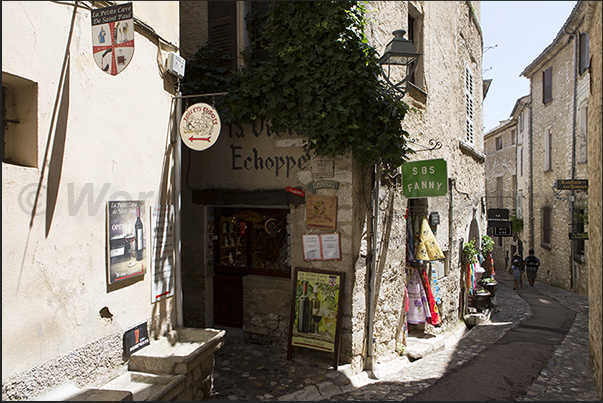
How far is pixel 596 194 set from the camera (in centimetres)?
484

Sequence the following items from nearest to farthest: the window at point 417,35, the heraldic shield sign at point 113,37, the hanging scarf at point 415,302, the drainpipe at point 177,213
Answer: the heraldic shield sign at point 113,37, the drainpipe at point 177,213, the hanging scarf at point 415,302, the window at point 417,35

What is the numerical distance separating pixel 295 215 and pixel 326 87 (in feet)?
5.66

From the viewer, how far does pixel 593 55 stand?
4996 millimetres

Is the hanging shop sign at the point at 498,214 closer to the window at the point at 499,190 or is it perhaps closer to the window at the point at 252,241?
the window at the point at 252,241

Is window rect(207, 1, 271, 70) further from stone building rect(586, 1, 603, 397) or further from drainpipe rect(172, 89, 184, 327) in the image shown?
stone building rect(586, 1, 603, 397)

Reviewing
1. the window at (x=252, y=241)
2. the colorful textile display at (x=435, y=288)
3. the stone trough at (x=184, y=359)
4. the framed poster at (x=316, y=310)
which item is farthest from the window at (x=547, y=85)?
the stone trough at (x=184, y=359)

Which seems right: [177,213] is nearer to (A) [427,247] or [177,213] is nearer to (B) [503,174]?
(A) [427,247]

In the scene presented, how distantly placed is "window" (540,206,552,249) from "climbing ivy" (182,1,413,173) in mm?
14224

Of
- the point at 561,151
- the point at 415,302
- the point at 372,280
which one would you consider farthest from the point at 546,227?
the point at 372,280

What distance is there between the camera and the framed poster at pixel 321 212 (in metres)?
5.44

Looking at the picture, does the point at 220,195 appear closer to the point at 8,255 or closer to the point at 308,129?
the point at 308,129

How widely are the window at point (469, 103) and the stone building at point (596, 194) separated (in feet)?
15.9

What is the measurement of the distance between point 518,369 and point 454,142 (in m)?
4.89

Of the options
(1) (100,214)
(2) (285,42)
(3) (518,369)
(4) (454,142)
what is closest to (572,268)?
(4) (454,142)
